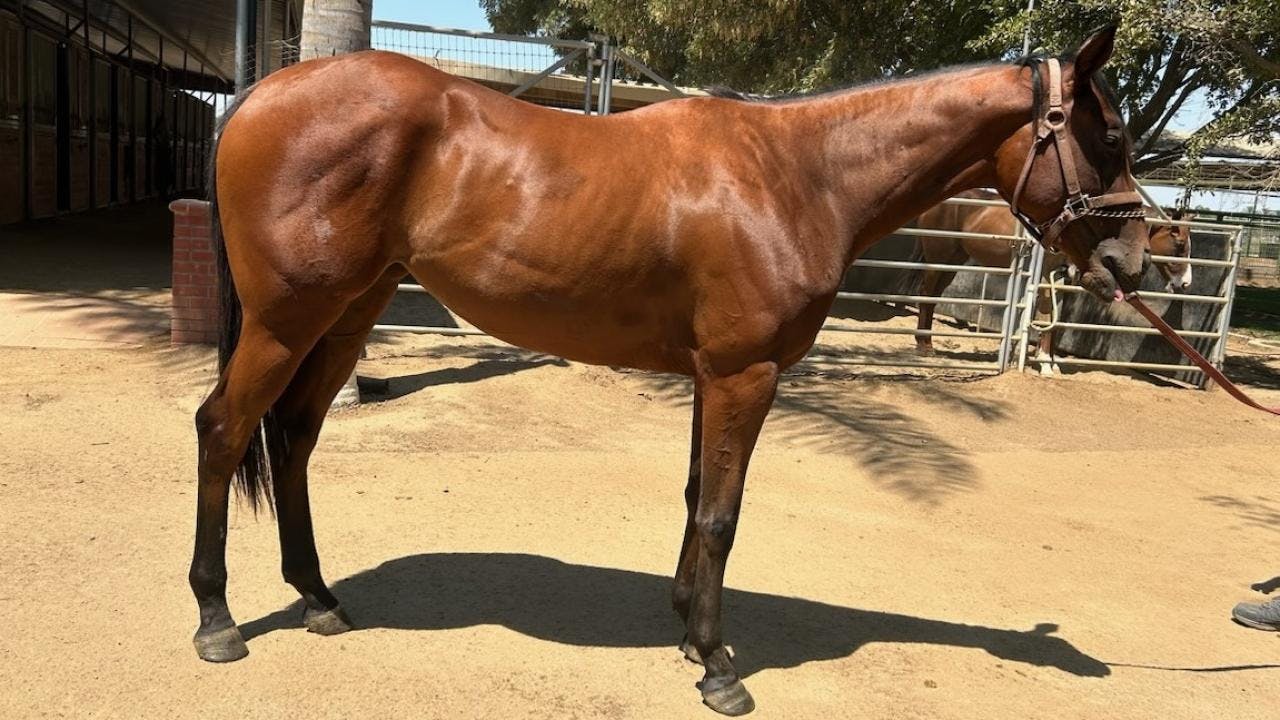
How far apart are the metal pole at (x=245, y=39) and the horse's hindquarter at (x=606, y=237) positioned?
3.33m

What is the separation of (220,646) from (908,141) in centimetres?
266

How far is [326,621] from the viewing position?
127 inches

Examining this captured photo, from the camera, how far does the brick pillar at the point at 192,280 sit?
23.7ft

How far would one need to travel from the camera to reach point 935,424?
7109 millimetres

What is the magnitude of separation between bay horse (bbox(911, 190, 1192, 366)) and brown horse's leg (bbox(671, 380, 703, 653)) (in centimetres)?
632

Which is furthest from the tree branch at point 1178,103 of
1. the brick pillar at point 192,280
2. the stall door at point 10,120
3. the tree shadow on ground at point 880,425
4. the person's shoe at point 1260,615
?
the stall door at point 10,120

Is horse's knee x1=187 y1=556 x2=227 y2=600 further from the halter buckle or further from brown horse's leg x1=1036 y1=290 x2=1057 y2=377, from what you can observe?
brown horse's leg x1=1036 y1=290 x2=1057 y2=377

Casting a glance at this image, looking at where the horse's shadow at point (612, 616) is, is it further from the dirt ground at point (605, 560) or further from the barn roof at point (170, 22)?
the barn roof at point (170, 22)

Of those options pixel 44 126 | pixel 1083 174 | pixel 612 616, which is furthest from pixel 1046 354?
pixel 44 126

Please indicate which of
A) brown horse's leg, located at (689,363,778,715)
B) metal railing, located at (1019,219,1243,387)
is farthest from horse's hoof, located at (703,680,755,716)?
metal railing, located at (1019,219,1243,387)

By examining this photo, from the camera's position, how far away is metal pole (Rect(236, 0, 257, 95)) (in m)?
5.90

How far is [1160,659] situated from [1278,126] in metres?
7.33

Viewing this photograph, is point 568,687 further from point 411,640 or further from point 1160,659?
point 1160,659

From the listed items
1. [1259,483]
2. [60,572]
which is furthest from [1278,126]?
[60,572]
